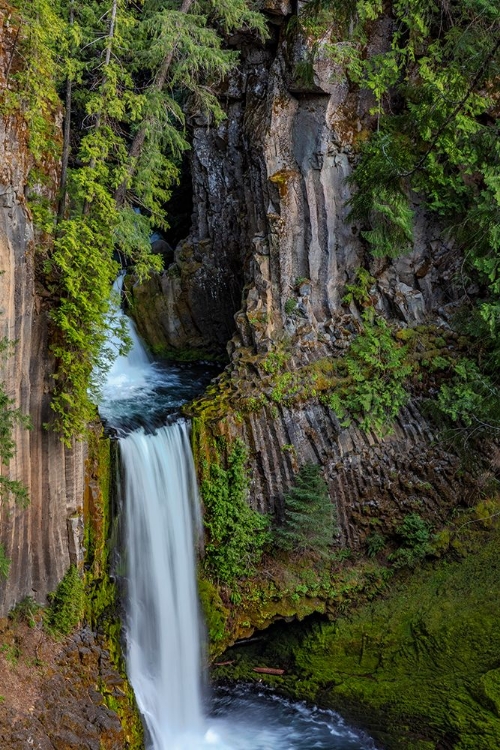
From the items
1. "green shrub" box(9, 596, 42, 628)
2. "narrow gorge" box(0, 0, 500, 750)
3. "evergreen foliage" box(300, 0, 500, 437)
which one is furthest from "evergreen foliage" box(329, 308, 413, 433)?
"green shrub" box(9, 596, 42, 628)

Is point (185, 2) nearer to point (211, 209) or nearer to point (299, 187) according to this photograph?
point (299, 187)

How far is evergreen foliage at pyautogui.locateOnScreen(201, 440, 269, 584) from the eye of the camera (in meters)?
11.4

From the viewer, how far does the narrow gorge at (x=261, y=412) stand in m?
8.56

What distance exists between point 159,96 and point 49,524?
26.7 ft

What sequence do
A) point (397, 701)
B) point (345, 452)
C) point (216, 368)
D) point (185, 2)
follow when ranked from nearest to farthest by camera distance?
point (397, 701)
point (185, 2)
point (345, 452)
point (216, 368)

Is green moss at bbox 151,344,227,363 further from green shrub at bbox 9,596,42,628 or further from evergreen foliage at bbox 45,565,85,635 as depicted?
green shrub at bbox 9,596,42,628

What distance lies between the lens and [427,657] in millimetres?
10602

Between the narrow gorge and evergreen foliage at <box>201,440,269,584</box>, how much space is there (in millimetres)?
47

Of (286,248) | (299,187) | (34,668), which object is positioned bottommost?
(34,668)

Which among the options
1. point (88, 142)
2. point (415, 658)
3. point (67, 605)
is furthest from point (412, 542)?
point (88, 142)

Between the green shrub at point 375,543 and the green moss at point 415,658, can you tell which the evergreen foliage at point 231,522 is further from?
the green shrub at point 375,543

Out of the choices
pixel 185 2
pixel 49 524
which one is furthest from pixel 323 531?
pixel 185 2

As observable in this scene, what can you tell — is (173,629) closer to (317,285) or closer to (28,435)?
(28,435)

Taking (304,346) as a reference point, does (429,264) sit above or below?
above
